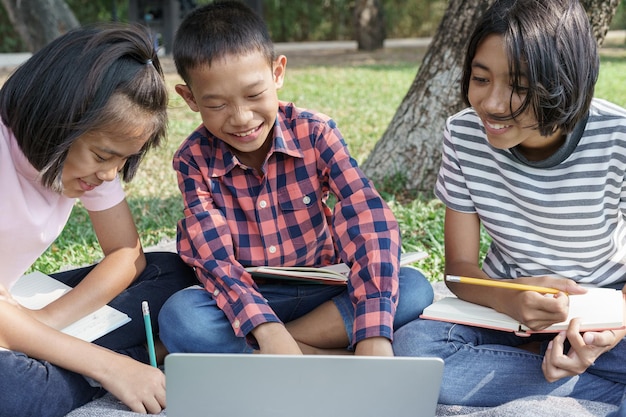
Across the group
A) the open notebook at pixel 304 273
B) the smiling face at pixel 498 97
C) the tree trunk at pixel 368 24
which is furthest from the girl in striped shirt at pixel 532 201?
the tree trunk at pixel 368 24

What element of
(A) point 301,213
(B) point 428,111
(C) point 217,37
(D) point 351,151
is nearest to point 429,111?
(B) point 428,111

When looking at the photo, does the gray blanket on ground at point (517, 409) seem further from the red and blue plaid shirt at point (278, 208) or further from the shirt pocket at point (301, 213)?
the shirt pocket at point (301, 213)

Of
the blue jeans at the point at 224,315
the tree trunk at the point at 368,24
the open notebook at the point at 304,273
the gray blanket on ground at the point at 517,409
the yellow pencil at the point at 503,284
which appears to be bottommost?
the tree trunk at the point at 368,24

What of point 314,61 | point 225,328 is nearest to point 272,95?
point 225,328

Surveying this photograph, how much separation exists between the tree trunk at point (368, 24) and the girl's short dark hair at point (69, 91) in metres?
11.5

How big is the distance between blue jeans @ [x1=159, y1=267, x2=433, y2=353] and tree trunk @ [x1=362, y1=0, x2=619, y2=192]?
5.86 ft

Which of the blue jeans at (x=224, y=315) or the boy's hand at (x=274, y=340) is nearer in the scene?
the boy's hand at (x=274, y=340)

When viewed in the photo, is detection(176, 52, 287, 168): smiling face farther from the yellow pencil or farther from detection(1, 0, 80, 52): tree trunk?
detection(1, 0, 80, 52): tree trunk

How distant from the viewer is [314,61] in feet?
37.8

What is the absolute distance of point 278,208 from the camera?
240 cm

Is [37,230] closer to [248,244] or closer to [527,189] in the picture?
[248,244]

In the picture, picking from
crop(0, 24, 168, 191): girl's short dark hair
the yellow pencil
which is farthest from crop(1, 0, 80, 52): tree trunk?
the yellow pencil

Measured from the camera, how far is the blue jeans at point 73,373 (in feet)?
6.45

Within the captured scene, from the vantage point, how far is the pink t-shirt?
215 centimetres
